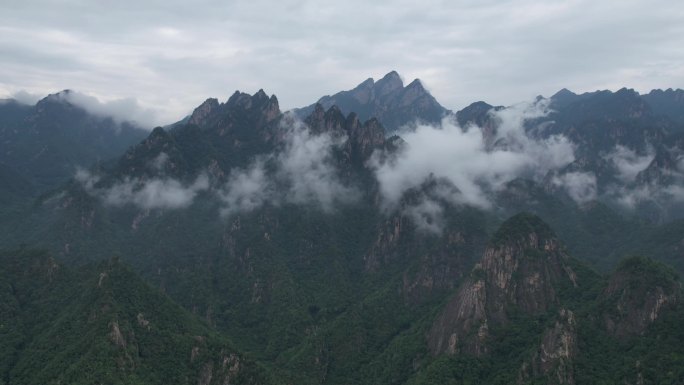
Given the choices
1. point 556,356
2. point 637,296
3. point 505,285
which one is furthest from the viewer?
point 505,285

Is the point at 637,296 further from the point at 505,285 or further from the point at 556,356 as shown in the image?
the point at 505,285

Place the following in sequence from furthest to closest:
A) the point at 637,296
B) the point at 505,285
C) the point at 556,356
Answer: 1. the point at 505,285
2. the point at 637,296
3. the point at 556,356

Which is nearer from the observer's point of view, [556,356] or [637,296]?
[556,356]

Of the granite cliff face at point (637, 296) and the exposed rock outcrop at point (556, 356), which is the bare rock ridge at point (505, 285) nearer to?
the exposed rock outcrop at point (556, 356)

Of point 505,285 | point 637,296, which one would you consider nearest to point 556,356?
point 637,296

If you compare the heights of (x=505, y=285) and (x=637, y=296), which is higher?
(x=637, y=296)

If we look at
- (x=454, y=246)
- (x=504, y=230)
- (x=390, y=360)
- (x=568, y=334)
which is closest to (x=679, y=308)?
(x=568, y=334)

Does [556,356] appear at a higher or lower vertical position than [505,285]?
lower

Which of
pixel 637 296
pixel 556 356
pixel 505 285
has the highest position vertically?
pixel 637 296

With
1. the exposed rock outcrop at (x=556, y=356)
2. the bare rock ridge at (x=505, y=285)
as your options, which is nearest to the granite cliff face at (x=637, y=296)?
the exposed rock outcrop at (x=556, y=356)

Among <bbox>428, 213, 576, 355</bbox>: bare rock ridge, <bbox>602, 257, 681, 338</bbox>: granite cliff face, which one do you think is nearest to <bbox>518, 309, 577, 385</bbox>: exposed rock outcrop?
<bbox>602, 257, 681, 338</bbox>: granite cliff face
